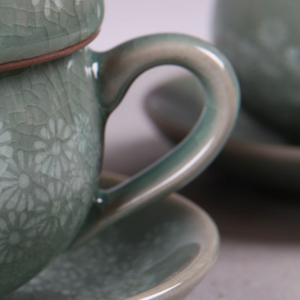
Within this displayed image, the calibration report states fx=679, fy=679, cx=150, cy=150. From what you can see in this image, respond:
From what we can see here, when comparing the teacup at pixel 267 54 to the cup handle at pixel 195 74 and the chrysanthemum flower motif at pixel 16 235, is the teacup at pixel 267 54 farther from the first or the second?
the chrysanthemum flower motif at pixel 16 235

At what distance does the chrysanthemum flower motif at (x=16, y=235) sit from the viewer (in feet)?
1.20

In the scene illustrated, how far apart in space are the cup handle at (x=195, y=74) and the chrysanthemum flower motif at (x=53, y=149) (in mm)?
51

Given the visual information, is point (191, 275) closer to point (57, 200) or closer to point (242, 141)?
point (57, 200)

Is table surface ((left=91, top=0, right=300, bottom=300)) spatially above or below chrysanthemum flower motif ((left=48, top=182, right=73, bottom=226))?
below

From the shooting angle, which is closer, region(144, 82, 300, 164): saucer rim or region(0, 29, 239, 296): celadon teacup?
region(0, 29, 239, 296): celadon teacup

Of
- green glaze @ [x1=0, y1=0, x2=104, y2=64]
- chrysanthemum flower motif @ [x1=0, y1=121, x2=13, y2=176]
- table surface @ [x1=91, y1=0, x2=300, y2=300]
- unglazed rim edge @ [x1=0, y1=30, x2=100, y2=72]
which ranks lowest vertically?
table surface @ [x1=91, y1=0, x2=300, y2=300]

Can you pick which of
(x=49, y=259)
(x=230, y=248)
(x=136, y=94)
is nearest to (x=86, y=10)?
(x=49, y=259)

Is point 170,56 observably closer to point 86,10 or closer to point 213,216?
point 86,10

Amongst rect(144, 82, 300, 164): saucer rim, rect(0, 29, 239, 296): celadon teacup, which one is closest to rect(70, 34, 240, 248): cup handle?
rect(0, 29, 239, 296): celadon teacup

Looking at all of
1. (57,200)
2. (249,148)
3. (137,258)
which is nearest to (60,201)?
(57,200)

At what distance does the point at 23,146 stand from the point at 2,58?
5cm

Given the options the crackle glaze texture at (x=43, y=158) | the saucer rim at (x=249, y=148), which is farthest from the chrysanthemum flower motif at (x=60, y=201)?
the saucer rim at (x=249, y=148)

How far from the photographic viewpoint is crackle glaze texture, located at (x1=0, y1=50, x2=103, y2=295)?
36 cm

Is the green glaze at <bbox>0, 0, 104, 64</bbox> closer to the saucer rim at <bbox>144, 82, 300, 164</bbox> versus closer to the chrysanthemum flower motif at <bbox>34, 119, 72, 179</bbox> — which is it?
the chrysanthemum flower motif at <bbox>34, 119, 72, 179</bbox>
